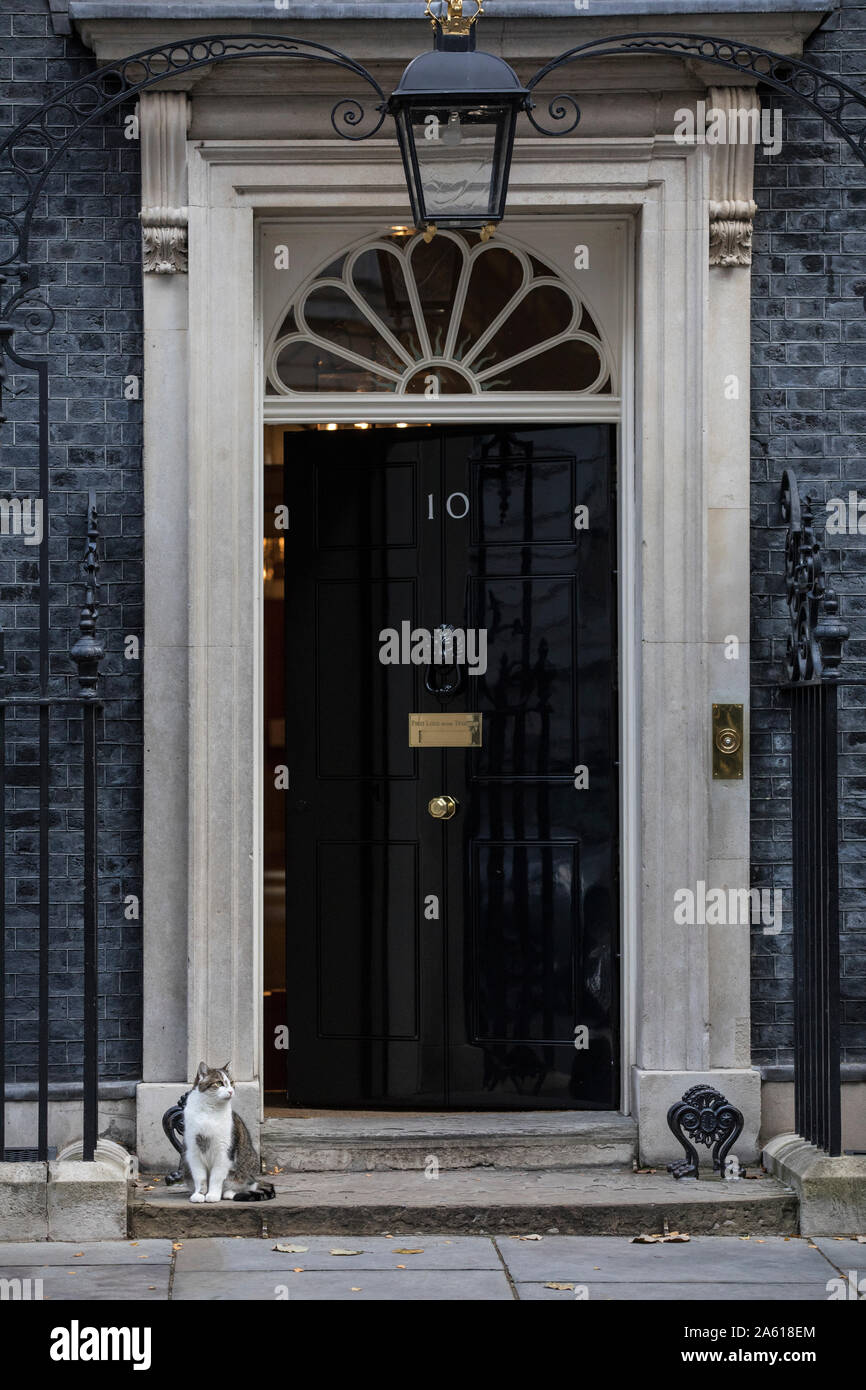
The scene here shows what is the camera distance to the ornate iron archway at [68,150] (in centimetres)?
612

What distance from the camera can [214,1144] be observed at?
6285mm

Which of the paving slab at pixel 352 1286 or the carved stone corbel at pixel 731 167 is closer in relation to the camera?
the paving slab at pixel 352 1286

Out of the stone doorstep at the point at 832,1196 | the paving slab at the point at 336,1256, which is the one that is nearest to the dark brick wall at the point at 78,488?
the paving slab at the point at 336,1256

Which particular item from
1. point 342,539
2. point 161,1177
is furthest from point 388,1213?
point 342,539

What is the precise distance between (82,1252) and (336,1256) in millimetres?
886

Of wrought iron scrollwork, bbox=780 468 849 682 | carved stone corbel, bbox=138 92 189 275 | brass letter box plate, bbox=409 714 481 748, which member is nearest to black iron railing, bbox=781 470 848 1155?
wrought iron scrollwork, bbox=780 468 849 682

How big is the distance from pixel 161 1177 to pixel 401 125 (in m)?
4.11

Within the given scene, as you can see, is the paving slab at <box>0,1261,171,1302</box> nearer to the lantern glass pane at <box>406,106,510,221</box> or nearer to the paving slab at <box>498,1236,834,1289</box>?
the paving slab at <box>498,1236,834,1289</box>

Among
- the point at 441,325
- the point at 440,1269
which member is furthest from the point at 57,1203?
the point at 441,325

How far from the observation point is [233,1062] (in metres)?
6.88

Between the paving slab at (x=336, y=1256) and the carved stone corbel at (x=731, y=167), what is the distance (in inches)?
158

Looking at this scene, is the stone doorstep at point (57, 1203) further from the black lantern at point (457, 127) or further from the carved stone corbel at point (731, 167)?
the carved stone corbel at point (731, 167)

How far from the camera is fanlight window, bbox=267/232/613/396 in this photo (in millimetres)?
7336

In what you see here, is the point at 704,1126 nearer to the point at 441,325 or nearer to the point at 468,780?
the point at 468,780
